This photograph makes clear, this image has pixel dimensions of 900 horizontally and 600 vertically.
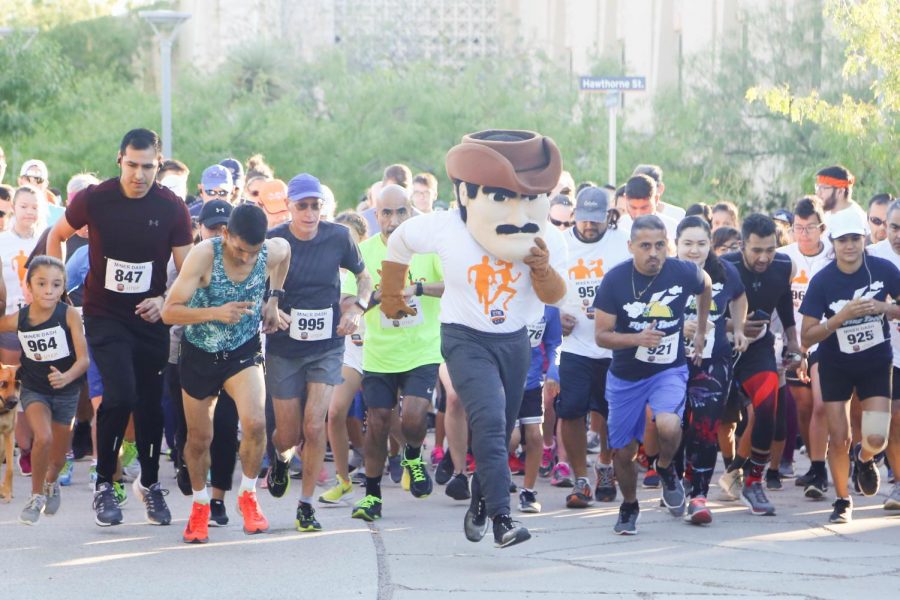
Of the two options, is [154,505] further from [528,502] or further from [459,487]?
[528,502]

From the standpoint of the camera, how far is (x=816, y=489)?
10.9 metres

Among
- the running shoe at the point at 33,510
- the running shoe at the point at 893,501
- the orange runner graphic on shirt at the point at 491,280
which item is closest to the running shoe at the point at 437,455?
the running shoe at the point at 893,501

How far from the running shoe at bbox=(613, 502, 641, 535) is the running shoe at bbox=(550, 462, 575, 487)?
90.1 inches

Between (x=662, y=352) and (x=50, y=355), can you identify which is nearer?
(x=662, y=352)

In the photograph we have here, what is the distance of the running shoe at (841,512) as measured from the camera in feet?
32.0

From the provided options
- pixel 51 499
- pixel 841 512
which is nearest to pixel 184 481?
pixel 51 499

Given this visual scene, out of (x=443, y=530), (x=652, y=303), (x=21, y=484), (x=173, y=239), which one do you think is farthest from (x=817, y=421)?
(x=21, y=484)

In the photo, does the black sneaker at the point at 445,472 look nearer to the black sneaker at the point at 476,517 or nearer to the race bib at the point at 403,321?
the race bib at the point at 403,321

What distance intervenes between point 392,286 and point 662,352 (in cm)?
163

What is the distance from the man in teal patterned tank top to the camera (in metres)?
8.55

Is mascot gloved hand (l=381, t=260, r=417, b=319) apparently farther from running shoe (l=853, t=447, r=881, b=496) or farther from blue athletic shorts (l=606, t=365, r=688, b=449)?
running shoe (l=853, t=447, r=881, b=496)

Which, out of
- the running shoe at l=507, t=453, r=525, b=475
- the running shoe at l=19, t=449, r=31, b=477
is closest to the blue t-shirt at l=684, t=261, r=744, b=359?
the running shoe at l=507, t=453, r=525, b=475

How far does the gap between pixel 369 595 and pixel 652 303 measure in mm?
2820

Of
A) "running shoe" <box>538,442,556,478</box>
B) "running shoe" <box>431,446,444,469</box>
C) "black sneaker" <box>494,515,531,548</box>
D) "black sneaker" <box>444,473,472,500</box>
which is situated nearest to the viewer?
"black sneaker" <box>494,515,531,548</box>
